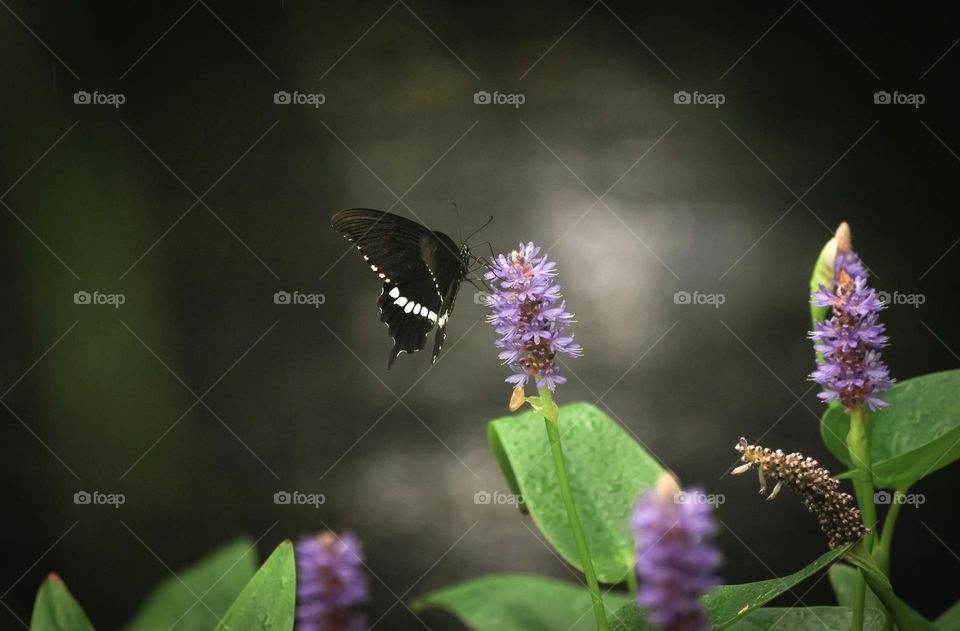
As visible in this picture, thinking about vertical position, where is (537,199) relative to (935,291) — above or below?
above

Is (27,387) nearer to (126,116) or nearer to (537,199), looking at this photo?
(126,116)

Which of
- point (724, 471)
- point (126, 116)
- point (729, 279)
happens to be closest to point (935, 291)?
point (729, 279)

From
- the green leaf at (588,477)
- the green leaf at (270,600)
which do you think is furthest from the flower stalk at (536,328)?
the green leaf at (270,600)
